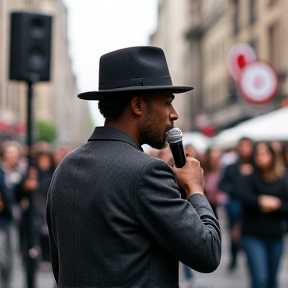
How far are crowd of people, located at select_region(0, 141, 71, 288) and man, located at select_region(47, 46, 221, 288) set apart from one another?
603cm

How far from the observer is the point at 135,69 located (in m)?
2.93

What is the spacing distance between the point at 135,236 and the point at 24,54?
611 centimetres

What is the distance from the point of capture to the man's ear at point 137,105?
9.58 feet

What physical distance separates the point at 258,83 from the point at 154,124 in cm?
Result: 991

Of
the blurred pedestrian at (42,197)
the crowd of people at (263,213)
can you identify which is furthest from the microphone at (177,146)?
the blurred pedestrian at (42,197)

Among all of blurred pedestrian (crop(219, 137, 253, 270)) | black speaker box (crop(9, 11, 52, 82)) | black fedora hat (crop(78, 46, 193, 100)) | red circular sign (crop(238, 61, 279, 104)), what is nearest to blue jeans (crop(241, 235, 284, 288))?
black speaker box (crop(9, 11, 52, 82))

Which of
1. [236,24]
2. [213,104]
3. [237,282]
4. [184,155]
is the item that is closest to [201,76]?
[213,104]

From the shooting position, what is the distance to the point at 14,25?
8.79 metres

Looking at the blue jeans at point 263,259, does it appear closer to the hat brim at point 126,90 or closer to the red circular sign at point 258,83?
the red circular sign at point 258,83

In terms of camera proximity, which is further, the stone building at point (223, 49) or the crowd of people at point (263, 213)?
the stone building at point (223, 49)

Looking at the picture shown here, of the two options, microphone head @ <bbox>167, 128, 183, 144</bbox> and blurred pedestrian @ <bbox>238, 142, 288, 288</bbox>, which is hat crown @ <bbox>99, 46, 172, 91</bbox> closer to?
microphone head @ <bbox>167, 128, 183, 144</bbox>

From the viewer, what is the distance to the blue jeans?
7.79 meters

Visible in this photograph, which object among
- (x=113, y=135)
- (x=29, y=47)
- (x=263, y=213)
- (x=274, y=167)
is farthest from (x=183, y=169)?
(x=29, y=47)

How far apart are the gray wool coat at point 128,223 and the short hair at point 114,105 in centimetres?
6
